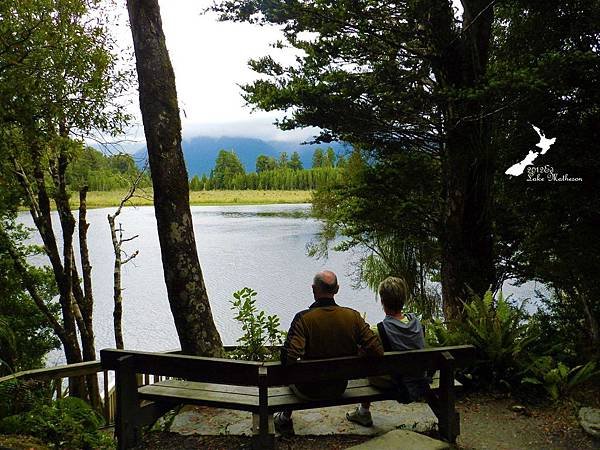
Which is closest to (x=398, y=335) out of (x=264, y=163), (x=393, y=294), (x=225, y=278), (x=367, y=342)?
(x=393, y=294)

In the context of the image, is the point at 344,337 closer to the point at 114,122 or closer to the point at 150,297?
the point at 114,122

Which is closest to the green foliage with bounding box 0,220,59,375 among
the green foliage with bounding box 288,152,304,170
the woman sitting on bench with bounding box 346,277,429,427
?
the woman sitting on bench with bounding box 346,277,429,427

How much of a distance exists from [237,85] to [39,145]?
11.6 ft

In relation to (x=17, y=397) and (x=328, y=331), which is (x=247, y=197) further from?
(x=328, y=331)

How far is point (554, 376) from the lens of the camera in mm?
4570

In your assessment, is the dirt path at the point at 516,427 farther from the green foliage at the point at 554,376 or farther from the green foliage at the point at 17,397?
the green foliage at the point at 17,397

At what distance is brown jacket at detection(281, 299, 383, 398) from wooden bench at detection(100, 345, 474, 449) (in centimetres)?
10

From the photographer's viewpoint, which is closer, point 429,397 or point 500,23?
point 429,397

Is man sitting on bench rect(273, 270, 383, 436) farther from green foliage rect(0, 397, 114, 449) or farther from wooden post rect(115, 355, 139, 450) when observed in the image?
green foliage rect(0, 397, 114, 449)

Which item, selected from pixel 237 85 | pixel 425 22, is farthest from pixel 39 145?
pixel 425 22

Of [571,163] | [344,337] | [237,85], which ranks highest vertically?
[237,85]

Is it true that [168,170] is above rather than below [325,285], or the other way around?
above

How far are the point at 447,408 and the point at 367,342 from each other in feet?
2.97

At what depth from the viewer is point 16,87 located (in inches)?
228
